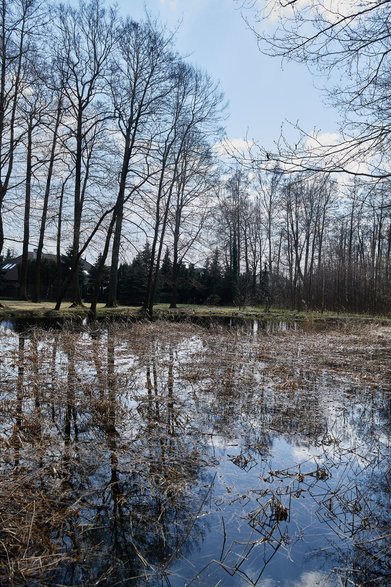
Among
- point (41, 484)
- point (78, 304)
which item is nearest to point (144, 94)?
point (78, 304)

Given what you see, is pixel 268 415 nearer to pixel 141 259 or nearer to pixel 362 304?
pixel 362 304

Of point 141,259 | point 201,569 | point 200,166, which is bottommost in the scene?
point 201,569

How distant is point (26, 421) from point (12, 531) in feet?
7.44

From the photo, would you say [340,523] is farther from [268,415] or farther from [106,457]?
[268,415]

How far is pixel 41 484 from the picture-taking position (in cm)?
364

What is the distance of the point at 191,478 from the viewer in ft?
13.1

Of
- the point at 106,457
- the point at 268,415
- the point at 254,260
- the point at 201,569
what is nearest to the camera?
the point at 201,569

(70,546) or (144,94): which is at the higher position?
(144,94)

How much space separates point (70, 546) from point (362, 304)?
35193 millimetres

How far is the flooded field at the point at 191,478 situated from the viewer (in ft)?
9.21

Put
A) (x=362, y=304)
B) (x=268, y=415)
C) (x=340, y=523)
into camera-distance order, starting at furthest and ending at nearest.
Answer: (x=362, y=304) < (x=268, y=415) < (x=340, y=523)

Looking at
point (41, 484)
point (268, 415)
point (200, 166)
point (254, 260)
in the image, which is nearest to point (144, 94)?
point (200, 166)

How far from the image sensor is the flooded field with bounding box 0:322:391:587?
2807 mm

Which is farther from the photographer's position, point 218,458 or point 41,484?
point 218,458
